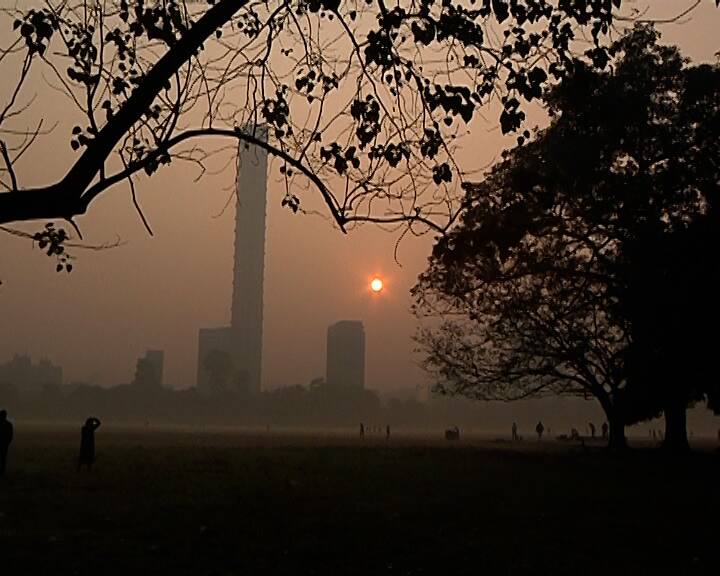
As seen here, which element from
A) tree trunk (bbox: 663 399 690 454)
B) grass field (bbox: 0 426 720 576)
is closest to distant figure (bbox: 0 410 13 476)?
grass field (bbox: 0 426 720 576)

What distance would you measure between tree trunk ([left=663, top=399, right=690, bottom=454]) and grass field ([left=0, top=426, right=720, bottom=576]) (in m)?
12.8

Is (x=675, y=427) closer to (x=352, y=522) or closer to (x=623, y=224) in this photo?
(x=623, y=224)

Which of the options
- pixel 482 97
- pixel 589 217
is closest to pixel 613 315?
pixel 589 217

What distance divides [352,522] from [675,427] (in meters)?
27.3

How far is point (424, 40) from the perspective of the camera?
9234 mm

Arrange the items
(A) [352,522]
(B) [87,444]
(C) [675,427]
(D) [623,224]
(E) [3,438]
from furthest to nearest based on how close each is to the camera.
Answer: (C) [675,427]
(D) [623,224]
(B) [87,444]
(E) [3,438]
(A) [352,522]

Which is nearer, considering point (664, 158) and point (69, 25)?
point (69, 25)

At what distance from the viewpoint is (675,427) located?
3738 cm

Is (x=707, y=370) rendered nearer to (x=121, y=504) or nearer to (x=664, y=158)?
(x=664, y=158)

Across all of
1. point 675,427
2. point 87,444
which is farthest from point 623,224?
point 87,444

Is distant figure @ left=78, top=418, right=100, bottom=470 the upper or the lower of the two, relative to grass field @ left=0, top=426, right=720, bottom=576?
upper

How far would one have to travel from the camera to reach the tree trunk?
36781mm

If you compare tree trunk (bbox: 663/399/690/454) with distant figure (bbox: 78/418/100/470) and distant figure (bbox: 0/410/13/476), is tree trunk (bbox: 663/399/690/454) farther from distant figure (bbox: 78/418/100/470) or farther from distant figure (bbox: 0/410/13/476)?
distant figure (bbox: 0/410/13/476)

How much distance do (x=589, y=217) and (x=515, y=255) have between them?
303 cm
